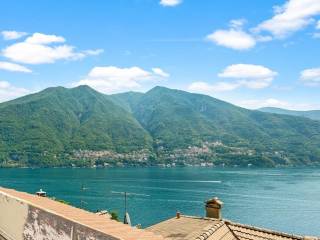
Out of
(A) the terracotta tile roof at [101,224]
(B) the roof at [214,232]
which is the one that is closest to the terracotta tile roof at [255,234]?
(B) the roof at [214,232]

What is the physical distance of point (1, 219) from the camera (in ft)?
18.4

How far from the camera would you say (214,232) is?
20250mm

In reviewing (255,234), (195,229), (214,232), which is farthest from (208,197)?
(214,232)

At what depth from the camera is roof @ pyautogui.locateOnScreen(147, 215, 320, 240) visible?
779 inches

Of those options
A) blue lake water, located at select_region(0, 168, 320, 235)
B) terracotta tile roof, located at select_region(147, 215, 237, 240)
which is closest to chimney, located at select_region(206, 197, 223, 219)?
terracotta tile roof, located at select_region(147, 215, 237, 240)

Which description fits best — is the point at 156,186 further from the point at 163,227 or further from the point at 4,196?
the point at 4,196

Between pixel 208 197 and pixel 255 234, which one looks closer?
pixel 255 234

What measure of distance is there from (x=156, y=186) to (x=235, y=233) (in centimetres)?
16541

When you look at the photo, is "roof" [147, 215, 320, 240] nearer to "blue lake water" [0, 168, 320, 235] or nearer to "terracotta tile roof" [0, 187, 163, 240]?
"terracotta tile roof" [0, 187, 163, 240]

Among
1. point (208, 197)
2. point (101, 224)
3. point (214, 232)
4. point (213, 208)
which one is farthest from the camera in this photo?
point (208, 197)

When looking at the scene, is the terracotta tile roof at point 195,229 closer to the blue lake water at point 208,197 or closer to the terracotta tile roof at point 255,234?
the terracotta tile roof at point 255,234

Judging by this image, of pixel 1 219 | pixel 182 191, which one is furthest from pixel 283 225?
pixel 1 219

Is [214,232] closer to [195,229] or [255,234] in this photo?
[195,229]

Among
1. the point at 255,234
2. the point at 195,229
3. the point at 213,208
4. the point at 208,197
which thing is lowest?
the point at 208,197
